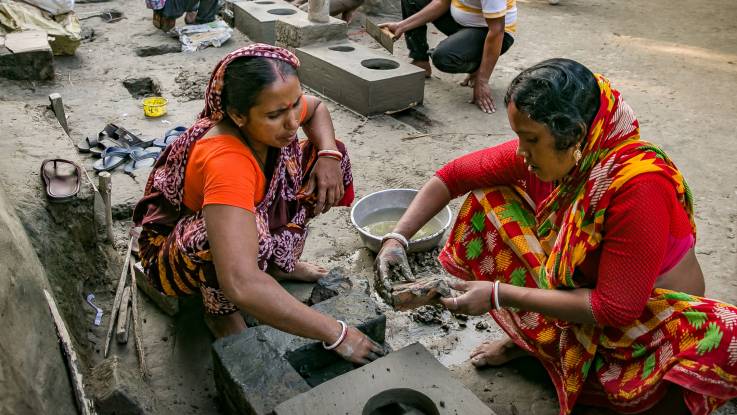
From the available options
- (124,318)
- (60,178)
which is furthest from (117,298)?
(60,178)

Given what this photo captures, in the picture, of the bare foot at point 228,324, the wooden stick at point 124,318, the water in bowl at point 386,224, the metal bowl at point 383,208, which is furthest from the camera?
the water in bowl at point 386,224

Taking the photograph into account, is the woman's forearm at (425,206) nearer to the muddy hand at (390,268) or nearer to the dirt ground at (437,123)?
the muddy hand at (390,268)

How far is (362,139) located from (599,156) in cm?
276

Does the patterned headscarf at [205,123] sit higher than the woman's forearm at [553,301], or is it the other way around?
the patterned headscarf at [205,123]

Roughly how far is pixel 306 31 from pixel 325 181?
3.27m

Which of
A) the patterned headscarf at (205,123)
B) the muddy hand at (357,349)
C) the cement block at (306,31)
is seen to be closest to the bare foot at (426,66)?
the cement block at (306,31)

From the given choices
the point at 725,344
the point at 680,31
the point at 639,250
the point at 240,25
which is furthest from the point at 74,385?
the point at 680,31

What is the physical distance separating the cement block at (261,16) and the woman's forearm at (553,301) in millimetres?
4374

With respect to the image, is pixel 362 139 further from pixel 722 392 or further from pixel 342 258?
pixel 722 392

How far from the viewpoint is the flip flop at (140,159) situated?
13.0 ft

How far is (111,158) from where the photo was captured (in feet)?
13.0

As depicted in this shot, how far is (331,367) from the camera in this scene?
2.26 m

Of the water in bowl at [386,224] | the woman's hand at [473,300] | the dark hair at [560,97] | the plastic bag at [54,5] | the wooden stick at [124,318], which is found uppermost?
the dark hair at [560,97]

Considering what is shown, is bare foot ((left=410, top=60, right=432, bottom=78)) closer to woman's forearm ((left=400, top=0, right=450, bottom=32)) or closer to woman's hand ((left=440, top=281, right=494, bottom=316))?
woman's forearm ((left=400, top=0, right=450, bottom=32))
